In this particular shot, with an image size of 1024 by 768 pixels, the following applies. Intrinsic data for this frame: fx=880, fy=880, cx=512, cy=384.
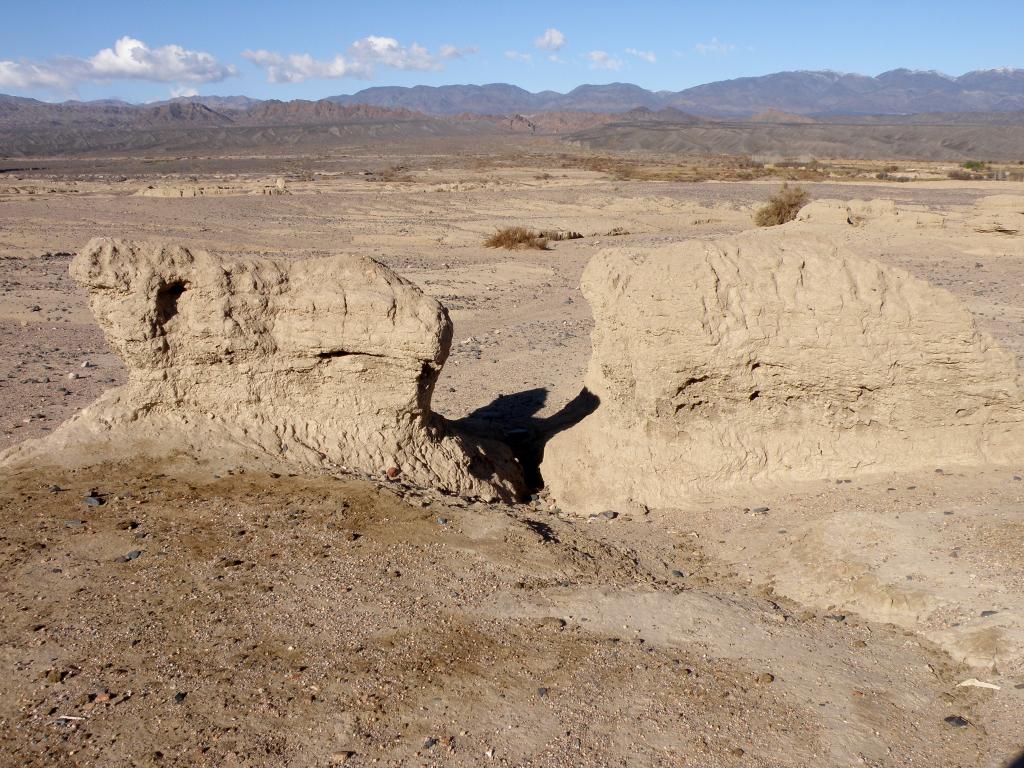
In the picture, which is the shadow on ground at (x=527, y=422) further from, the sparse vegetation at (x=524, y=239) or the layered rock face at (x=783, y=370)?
the sparse vegetation at (x=524, y=239)

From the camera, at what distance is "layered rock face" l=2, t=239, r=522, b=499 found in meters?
7.25

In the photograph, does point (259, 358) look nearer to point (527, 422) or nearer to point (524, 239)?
point (527, 422)

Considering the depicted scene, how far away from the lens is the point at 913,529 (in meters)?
6.20

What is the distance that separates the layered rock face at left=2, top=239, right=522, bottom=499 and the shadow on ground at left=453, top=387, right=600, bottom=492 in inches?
69.0

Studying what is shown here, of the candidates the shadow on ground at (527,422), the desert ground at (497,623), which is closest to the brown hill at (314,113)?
the shadow on ground at (527,422)

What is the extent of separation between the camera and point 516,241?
26172 millimetres

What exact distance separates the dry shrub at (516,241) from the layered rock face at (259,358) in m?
18.0

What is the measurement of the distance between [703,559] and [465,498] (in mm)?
2034

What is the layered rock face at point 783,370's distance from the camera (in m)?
7.30

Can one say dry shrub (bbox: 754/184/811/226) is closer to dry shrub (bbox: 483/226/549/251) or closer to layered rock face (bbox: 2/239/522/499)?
dry shrub (bbox: 483/226/549/251)

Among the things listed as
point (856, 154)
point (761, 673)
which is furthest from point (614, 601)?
point (856, 154)

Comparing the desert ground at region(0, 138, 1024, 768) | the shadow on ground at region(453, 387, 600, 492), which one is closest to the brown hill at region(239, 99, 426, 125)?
the shadow on ground at region(453, 387, 600, 492)

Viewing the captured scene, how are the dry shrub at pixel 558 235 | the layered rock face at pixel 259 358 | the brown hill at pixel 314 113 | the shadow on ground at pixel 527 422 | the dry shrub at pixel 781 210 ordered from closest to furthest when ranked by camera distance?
the layered rock face at pixel 259 358 < the shadow on ground at pixel 527 422 < the dry shrub at pixel 781 210 < the dry shrub at pixel 558 235 < the brown hill at pixel 314 113

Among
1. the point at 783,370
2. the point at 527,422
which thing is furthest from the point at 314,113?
the point at 783,370
